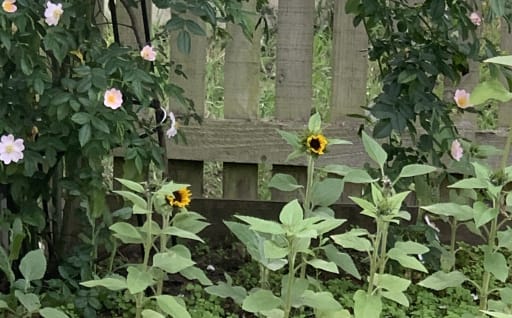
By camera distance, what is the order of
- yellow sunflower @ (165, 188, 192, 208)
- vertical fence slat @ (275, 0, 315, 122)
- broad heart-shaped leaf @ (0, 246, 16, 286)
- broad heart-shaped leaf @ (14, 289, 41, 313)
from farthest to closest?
vertical fence slat @ (275, 0, 315, 122), broad heart-shaped leaf @ (0, 246, 16, 286), broad heart-shaped leaf @ (14, 289, 41, 313), yellow sunflower @ (165, 188, 192, 208)

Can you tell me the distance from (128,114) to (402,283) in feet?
2.64

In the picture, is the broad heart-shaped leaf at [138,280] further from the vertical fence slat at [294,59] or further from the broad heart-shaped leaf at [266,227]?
the vertical fence slat at [294,59]

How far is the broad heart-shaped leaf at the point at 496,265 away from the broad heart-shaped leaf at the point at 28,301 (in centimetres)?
100

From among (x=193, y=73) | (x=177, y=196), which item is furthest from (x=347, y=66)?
(x=177, y=196)

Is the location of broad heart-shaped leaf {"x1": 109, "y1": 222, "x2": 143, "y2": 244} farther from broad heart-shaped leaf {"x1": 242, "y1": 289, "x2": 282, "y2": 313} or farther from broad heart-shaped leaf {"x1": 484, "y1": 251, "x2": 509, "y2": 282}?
broad heart-shaped leaf {"x1": 484, "y1": 251, "x2": 509, "y2": 282}

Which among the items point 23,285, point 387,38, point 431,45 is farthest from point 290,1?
point 23,285

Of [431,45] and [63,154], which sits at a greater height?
[431,45]

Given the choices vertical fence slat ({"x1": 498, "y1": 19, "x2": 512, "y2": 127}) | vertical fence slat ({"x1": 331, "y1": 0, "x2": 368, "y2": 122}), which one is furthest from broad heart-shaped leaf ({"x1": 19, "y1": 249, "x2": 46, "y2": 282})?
vertical fence slat ({"x1": 498, "y1": 19, "x2": 512, "y2": 127})

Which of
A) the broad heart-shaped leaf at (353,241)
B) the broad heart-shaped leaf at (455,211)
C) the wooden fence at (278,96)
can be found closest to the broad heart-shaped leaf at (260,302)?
the broad heart-shaped leaf at (353,241)

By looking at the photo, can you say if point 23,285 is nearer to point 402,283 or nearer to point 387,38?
point 402,283

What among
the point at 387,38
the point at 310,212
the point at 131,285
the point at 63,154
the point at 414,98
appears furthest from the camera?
the point at 387,38

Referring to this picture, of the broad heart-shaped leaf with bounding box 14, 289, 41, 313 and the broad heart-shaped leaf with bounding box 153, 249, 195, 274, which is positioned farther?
the broad heart-shaped leaf with bounding box 14, 289, 41, 313

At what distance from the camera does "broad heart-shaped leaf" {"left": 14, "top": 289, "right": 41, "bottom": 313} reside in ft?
6.64

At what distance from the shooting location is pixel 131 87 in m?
2.14
